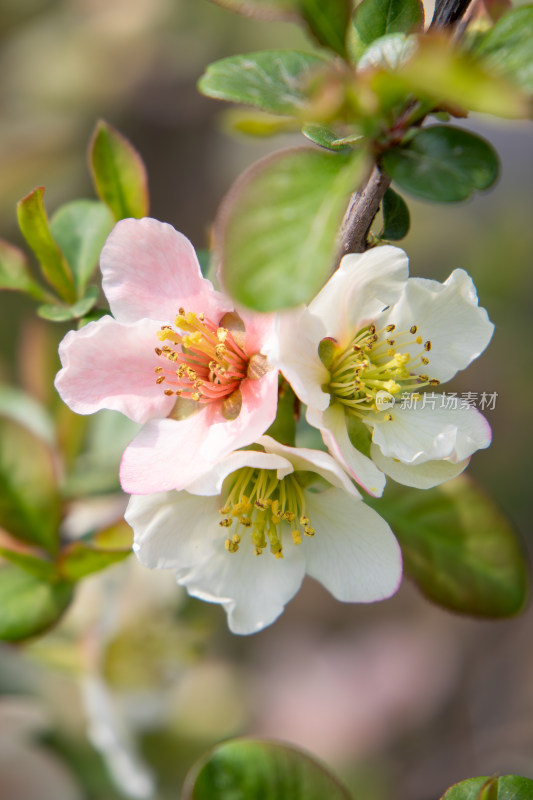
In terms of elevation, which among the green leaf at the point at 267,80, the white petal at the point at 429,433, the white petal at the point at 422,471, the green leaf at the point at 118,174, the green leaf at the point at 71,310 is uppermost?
the green leaf at the point at 267,80

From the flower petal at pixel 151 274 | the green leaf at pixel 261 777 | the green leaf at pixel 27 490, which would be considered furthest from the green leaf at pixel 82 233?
the green leaf at pixel 261 777

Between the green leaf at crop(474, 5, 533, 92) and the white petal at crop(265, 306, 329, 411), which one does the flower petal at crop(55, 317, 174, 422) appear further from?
the green leaf at crop(474, 5, 533, 92)

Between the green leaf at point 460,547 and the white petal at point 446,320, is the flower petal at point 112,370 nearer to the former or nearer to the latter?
the white petal at point 446,320

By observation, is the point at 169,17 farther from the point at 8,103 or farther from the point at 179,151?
the point at 8,103

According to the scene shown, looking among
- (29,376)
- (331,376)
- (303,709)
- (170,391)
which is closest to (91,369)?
(170,391)

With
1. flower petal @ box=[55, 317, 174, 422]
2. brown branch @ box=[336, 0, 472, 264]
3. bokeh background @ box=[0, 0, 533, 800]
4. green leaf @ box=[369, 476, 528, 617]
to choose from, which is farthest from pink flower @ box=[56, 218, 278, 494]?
bokeh background @ box=[0, 0, 533, 800]

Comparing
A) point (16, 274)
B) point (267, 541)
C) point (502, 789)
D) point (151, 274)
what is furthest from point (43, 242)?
point (502, 789)
